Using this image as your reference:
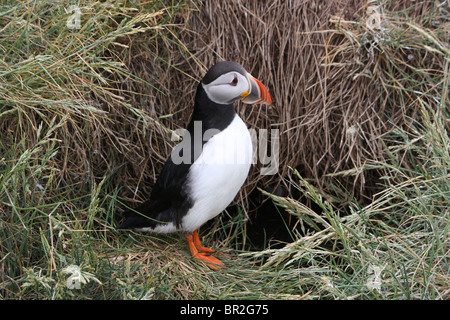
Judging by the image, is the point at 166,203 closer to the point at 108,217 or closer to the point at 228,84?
the point at 108,217

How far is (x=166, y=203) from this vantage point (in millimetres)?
2682

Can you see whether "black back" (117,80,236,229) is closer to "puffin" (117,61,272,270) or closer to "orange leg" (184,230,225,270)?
"puffin" (117,61,272,270)

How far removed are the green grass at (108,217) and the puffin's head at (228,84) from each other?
0.99 ft

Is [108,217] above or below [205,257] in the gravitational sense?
above

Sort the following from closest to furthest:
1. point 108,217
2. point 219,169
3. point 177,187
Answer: point 219,169, point 177,187, point 108,217

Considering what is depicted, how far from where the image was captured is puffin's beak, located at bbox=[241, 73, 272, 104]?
2.53 m

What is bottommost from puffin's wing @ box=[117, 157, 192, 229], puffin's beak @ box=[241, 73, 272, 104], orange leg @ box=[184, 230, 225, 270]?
orange leg @ box=[184, 230, 225, 270]

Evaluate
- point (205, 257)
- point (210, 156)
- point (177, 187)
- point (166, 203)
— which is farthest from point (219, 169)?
point (205, 257)

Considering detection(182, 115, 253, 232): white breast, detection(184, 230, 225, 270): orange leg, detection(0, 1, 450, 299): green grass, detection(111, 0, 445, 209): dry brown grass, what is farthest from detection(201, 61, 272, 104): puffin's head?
detection(184, 230, 225, 270): orange leg

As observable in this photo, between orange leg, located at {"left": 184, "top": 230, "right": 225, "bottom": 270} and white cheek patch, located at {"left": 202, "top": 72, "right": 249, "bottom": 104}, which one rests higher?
white cheek patch, located at {"left": 202, "top": 72, "right": 249, "bottom": 104}

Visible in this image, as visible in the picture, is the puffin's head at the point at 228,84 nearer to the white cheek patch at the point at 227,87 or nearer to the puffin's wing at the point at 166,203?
the white cheek patch at the point at 227,87

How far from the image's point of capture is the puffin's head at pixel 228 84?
2488 millimetres

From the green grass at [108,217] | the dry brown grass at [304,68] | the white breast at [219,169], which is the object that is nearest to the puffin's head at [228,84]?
the white breast at [219,169]

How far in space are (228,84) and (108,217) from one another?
1001 mm
